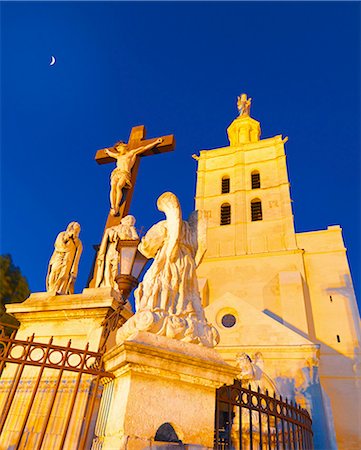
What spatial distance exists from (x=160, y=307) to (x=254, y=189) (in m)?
26.6

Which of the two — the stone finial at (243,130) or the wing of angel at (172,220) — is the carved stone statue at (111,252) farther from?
the stone finial at (243,130)

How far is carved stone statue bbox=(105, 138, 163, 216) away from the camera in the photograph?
596 centimetres

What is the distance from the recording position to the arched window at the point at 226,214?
2757 centimetres

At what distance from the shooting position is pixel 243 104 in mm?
39344

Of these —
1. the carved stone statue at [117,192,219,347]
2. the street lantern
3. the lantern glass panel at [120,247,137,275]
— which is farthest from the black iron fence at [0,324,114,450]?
the lantern glass panel at [120,247,137,275]

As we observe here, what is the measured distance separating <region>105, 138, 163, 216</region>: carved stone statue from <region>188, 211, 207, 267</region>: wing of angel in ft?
7.63

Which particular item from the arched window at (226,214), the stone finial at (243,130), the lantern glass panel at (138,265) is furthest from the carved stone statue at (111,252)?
the stone finial at (243,130)

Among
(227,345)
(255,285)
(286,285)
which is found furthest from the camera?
(255,285)

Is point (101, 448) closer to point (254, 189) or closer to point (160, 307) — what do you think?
point (160, 307)

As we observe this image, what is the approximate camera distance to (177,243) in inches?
138

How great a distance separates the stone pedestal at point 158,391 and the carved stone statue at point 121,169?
3546mm

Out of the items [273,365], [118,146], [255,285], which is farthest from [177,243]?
[255,285]

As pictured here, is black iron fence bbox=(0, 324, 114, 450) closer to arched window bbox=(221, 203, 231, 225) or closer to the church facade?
the church facade

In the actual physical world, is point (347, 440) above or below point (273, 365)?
below
